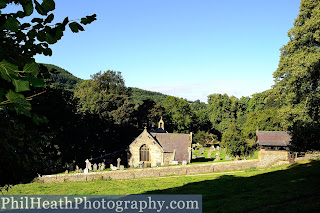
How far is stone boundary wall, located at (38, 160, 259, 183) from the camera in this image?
107 feet

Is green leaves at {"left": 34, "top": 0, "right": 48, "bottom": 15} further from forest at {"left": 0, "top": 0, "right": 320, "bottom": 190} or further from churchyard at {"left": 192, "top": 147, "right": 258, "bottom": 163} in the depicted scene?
churchyard at {"left": 192, "top": 147, "right": 258, "bottom": 163}

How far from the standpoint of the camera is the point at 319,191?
17.0 m

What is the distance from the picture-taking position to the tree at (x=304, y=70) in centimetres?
2302

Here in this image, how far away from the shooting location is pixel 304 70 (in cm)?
2264

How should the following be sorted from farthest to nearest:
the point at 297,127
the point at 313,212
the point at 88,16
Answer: the point at 297,127, the point at 313,212, the point at 88,16

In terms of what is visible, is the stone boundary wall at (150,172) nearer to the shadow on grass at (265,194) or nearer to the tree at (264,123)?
A: the shadow on grass at (265,194)

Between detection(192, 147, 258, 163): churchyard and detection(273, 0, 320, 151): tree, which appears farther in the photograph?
detection(192, 147, 258, 163): churchyard

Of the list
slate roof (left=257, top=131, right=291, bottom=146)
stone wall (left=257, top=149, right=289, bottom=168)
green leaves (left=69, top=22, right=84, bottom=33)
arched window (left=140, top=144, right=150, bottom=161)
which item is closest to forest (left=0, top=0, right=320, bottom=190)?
green leaves (left=69, top=22, right=84, bottom=33)

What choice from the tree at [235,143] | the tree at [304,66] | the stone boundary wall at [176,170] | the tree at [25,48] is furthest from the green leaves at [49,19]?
the tree at [235,143]

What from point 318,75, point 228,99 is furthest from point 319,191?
point 228,99

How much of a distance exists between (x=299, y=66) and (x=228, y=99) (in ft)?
205

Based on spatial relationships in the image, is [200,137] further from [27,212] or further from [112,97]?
[27,212]

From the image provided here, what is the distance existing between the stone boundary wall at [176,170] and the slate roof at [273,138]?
3.97ft

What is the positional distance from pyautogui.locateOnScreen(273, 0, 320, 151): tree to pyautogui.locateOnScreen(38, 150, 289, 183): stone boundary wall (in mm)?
9097
